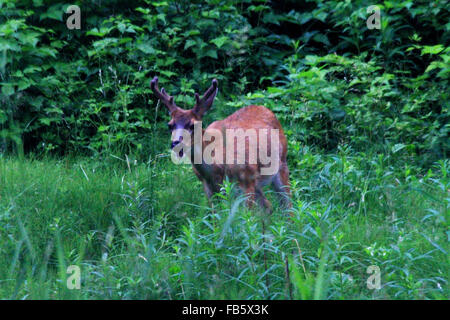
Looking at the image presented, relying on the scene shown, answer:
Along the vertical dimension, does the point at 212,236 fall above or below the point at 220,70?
below

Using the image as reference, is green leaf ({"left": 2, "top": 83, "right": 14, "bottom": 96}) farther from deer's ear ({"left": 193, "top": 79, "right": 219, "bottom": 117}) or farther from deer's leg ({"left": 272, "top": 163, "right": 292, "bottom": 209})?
deer's leg ({"left": 272, "top": 163, "right": 292, "bottom": 209})

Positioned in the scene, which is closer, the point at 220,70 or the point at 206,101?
the point at 206,101

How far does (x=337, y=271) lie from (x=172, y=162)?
114 inches

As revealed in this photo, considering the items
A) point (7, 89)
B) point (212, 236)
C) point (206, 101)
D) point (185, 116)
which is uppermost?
point (7, 89)

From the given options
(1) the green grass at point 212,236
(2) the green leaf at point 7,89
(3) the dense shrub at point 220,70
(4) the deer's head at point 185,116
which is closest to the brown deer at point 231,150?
(4) the deer's head at point 185,116

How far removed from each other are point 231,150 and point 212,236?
1.84 metres

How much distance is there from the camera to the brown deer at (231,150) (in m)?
5.16

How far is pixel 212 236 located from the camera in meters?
3.54

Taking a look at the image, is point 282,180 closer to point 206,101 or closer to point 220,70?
point 206,101

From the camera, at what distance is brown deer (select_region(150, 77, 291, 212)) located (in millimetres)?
5160

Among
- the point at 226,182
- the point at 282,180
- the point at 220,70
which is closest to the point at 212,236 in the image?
the point at 226,182

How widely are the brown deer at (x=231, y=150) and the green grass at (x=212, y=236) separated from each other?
0.21m

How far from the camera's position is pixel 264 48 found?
800 cm
